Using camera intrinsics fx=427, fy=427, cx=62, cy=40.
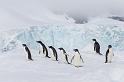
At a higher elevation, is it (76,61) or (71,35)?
(71,35)

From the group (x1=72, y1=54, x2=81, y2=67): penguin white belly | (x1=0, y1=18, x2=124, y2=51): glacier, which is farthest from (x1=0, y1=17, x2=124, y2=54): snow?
(x1=72, y1=54, x2=81, y2=67): penguin white belly

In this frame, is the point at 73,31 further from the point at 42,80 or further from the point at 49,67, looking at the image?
the point at 42,80

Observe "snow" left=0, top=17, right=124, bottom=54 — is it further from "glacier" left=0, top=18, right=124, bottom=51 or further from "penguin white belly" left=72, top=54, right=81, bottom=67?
"penguin white belly" left=72, top=54, right=81, bottom=67

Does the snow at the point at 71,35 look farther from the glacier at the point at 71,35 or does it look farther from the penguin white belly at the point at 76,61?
the penguin white belly at the point at 76,61

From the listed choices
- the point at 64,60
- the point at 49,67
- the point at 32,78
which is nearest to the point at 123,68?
the point at 32,78

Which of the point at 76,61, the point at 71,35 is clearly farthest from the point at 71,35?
the point at 76,61

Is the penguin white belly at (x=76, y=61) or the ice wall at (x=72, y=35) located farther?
the ice wall at (x=72, y=35)

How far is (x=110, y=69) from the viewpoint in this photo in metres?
16.0

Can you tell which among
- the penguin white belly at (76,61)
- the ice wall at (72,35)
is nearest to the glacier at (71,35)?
the ice wall at (72,35)

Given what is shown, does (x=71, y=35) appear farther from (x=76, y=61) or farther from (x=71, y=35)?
(x=76, y=61)

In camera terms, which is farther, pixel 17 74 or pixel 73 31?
pixel 73 31

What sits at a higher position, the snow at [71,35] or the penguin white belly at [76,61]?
the snow at [71,35]

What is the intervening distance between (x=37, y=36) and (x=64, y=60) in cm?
4079

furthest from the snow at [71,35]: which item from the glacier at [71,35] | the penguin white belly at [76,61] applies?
the penguin white belly at [76,61]
